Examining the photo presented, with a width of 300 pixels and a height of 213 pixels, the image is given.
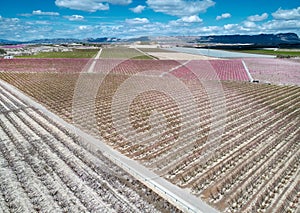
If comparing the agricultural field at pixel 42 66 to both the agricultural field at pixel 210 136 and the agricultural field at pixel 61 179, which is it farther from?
the agricultural field at pixel 61 179

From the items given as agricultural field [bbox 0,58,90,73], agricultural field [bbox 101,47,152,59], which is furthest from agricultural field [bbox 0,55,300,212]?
agricultural field [bbox 101,47,152,59]

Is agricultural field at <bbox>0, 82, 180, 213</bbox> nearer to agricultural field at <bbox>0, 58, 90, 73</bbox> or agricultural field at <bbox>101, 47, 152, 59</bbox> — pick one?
agricultural field at <bbox>0, 58, 90, 73</bbox>

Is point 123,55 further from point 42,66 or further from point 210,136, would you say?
point 210,136

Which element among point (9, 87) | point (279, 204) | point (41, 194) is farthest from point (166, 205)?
point (9, 87)

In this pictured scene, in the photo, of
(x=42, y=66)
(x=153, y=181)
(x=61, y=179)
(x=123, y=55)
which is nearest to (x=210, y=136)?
(x=153, y=181)

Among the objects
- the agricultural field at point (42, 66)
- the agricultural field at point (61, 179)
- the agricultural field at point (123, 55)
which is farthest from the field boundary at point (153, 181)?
the agricultural field at point (123, 55)

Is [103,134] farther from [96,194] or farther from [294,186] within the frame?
[294,186]
